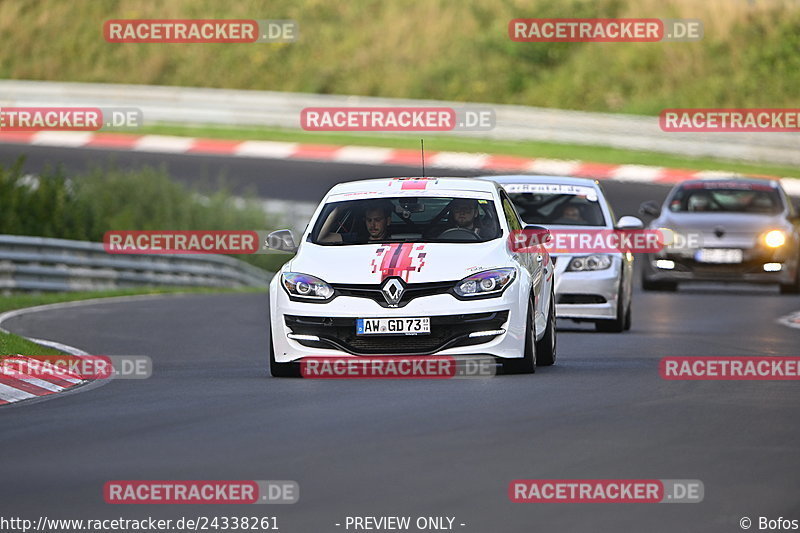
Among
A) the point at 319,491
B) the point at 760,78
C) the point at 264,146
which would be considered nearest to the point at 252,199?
the point at 264,146

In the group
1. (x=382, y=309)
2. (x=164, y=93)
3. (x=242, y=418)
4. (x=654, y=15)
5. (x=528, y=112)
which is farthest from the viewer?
(x=654, y=15)

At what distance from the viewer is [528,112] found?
131ft

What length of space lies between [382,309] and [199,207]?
2038cm

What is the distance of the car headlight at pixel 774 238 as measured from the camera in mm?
24000

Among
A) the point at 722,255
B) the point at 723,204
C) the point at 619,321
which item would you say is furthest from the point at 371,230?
the point at 723,204

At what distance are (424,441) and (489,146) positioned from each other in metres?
31.2

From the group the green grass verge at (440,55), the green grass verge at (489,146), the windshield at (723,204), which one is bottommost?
the windshield at (723,204)

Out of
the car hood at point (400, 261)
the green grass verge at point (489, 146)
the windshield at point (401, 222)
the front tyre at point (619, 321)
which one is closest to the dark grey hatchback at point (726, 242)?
the front tyre at point (619, 321)

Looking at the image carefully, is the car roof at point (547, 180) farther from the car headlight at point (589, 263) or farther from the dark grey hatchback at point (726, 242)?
the dark grey hatchback at point (726, 242)

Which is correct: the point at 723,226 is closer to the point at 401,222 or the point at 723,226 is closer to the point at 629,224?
the point at 629,224

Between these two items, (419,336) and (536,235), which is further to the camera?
(536,235)

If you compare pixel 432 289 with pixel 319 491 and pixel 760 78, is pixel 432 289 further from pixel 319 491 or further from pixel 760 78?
pixel 760 78

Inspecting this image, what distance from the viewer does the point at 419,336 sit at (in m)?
12.1

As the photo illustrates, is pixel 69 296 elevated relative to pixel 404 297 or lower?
elevated
